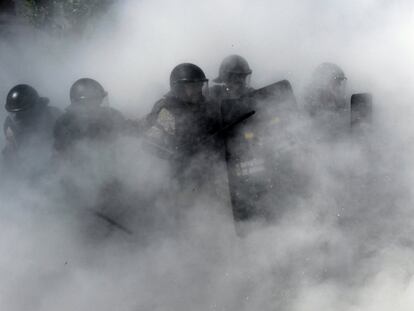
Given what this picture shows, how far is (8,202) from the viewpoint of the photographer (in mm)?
5070

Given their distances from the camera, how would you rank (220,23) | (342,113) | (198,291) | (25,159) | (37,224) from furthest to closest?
(220,23) → (25,159) → (342,113) → (37,224) → (198,291)

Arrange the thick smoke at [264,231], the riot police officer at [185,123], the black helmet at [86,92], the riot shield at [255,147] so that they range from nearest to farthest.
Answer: the thick smoke at [264,231], the riot shield at [255,147], the riot police officer at [185,123], the black helmet at [86,92]

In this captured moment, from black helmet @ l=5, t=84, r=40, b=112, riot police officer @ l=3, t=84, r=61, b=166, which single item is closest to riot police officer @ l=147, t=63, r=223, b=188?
riot police officer @ l=3, t=84, r=61, b=166

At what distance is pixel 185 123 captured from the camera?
17.6ft

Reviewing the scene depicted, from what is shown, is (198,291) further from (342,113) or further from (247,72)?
(247,72)

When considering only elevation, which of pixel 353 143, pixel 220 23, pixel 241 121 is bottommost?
pixel 353 143

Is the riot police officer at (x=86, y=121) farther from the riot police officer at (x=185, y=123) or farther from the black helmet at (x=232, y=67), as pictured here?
the black helmet at (x=232, y=67)

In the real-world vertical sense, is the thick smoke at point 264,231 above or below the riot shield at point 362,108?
below

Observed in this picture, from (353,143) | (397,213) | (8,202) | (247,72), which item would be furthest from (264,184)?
(8,202)

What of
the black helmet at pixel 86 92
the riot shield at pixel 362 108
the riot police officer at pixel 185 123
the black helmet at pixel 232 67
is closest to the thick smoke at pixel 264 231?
the riot shield at pixel 362 108

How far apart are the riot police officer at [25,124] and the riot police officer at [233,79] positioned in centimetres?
222

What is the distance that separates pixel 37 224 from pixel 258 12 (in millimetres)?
3796

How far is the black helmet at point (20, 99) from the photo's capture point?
21.3 ft

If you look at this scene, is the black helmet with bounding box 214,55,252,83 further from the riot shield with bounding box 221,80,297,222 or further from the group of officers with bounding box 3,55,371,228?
the riot shield with bounding box 221,80,297,222
